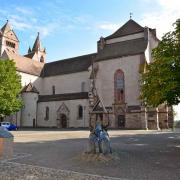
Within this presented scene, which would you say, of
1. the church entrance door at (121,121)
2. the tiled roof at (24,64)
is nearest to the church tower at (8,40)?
the tiled roof at (24,64)

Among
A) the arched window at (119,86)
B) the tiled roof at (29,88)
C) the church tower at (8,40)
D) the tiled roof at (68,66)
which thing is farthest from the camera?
the church tower at (8,40)

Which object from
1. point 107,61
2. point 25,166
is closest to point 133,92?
point 107,61

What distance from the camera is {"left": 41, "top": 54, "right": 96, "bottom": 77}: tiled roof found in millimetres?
56881

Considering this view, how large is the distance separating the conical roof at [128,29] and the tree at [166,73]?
34.7m

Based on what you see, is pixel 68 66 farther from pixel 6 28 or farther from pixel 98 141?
pixel 98 141

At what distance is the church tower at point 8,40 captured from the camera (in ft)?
242

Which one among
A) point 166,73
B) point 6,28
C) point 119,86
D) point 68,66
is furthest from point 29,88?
point 166,73

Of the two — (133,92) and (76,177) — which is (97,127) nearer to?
(76,177)

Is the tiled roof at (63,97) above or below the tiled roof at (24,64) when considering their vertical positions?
below

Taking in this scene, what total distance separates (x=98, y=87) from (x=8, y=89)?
16.3 meters

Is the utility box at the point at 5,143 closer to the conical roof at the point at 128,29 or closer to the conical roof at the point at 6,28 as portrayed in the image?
the conical roof at the point at 128,29

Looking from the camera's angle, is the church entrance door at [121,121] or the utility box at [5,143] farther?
the church entrance door at [121,121]

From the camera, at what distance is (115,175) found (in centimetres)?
923

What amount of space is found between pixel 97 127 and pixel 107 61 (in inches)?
1483
